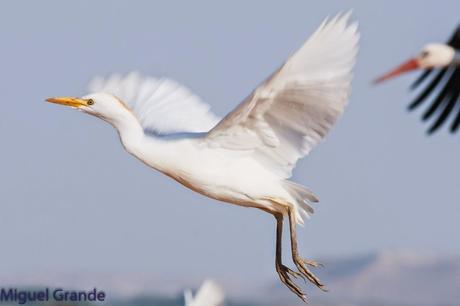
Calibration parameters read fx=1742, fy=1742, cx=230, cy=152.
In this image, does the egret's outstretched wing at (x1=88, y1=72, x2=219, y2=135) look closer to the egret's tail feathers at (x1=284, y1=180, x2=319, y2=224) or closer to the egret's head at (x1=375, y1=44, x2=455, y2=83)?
the egret's tail feathers at (x1=284, y1=180, x2=319, y2=224)

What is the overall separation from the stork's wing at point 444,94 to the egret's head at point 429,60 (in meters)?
0.16

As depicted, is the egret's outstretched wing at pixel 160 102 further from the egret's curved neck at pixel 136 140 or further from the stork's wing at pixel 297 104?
the stork's wing at pixel 297 104

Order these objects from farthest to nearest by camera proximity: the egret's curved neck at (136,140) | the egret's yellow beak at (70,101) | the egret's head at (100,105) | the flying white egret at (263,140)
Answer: the egret's yellow beak at (70,101) → the egret's head at (100,105) → the egret's curved neck at (136,140) → the flying white egret at (263,140)

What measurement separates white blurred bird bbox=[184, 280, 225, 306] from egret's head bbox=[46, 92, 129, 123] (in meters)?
1.75

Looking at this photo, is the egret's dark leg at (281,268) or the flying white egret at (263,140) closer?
the flying white egret at (263,140)

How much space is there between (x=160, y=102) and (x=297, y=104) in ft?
9.29

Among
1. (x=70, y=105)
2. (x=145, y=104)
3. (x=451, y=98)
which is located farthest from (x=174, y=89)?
(x=451, y=98)

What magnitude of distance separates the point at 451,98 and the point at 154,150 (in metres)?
2.79

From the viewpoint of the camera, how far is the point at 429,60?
51.3 ft

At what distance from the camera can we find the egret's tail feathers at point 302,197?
1566cm

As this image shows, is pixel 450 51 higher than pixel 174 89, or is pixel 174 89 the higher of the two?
pixel 450 51

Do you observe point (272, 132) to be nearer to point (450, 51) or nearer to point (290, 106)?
point (290, 106)

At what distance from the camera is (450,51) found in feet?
51.2

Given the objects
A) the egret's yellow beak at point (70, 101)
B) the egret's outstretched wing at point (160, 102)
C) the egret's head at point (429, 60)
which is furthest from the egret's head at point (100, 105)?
the egret's head at point (429, 60)
